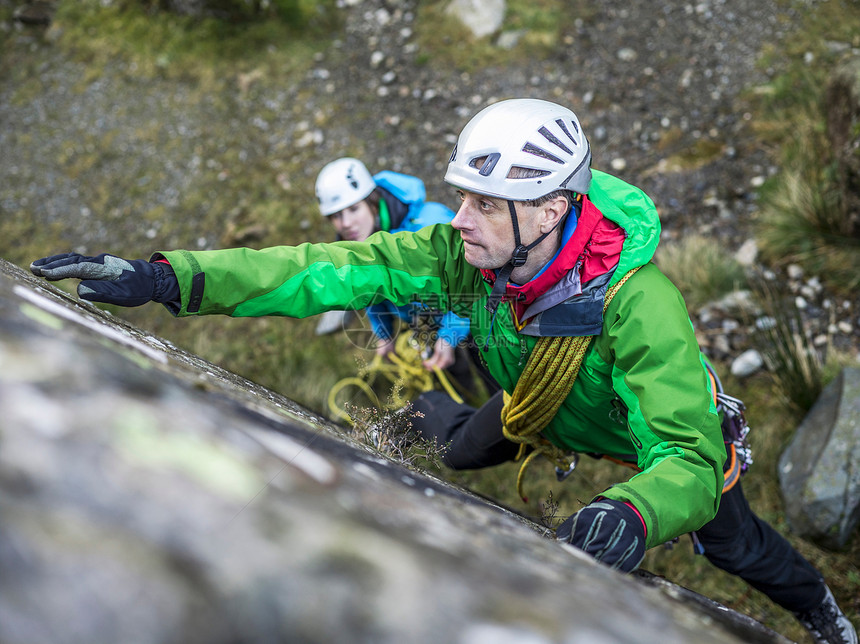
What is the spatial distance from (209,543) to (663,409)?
176 centimetres

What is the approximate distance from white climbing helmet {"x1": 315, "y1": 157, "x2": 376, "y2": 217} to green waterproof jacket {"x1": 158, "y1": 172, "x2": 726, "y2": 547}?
196 cm

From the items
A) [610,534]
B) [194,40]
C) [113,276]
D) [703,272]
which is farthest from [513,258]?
[194,40]

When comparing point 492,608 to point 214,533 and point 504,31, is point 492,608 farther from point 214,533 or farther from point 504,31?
point 504,31

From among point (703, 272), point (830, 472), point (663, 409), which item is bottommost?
point (830, 472)

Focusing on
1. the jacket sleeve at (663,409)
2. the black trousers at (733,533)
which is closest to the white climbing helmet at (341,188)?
the black trousers at (733,533)

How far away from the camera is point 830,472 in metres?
3.99

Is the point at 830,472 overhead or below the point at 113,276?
overhead

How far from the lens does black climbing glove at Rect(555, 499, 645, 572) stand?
5.88 feet

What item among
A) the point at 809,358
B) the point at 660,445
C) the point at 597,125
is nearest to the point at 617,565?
the point at 660,445

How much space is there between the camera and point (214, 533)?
38.0 inches

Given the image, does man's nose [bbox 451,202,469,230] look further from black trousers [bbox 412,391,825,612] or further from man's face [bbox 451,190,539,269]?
black trousers [bbox 412,391,825,612]

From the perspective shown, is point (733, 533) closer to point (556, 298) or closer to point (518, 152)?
point (556, 298)

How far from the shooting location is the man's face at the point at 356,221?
4.80m

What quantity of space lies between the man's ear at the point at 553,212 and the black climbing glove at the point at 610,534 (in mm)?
1314
